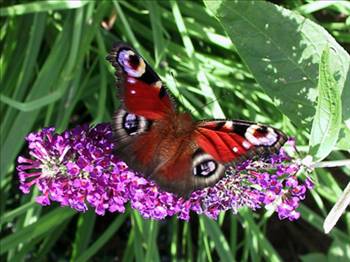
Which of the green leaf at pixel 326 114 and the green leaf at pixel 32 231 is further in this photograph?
the green leaf at pixel 32 231

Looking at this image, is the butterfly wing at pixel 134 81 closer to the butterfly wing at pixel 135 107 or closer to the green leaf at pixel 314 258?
the butterfly wing at pixel 135 107

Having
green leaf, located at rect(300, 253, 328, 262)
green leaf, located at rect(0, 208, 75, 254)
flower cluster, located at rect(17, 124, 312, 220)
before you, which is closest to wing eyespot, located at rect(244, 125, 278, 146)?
flower cluster, located at rect(17, 124, 312, 220)

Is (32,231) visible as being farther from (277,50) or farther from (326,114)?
(326,114)

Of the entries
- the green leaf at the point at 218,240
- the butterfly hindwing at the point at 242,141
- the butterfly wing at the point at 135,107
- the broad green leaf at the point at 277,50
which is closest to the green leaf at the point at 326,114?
the butterfly hindwing at the point at 242,141

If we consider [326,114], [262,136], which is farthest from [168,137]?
[326,114]

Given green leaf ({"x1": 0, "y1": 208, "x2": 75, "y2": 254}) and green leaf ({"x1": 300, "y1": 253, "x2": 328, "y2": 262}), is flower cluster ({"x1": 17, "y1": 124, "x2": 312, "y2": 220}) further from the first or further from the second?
green leaf ({"x1": 300, "y1": 253, "x2": 328, "y2": 262})
